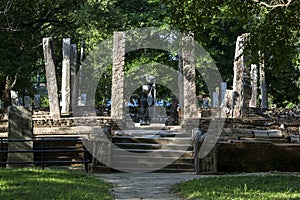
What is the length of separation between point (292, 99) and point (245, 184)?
1366 inches

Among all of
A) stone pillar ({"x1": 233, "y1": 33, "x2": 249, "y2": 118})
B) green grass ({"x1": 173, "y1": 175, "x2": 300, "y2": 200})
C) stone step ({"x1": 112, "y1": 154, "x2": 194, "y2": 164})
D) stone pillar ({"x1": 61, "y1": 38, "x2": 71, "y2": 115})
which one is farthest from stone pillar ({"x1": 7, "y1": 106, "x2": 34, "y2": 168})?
stone pillar ({"x1": 233, "y1": 33, "x2": 249, "y2": 118})

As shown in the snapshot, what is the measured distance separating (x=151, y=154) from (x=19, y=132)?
3.78 m

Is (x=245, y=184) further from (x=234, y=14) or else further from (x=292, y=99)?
(x=292, y=99)

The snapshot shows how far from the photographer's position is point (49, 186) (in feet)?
30.8

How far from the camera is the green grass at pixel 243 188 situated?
8.83 meters

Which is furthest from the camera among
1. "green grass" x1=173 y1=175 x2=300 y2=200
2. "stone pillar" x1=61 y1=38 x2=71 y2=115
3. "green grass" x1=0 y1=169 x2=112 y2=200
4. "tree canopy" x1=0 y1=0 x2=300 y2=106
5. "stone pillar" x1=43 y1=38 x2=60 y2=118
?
"stone pillar" x1=61 y1=38 x2=71 y2=115

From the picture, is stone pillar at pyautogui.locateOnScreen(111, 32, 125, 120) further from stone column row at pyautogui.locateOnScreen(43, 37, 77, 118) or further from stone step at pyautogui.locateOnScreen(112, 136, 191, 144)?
stone step at pyautogui.locateOnScreen(112, 136, 191, 144)

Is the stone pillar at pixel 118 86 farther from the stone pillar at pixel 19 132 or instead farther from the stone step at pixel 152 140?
the stone pillar at pixel 19 132

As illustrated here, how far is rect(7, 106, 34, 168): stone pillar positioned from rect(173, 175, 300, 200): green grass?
5.06 m

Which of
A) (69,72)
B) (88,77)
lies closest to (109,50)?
(88,77)

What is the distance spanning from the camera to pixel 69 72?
22797mm

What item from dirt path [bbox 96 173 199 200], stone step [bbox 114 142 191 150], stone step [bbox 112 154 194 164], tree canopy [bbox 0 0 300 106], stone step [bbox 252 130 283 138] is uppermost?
tree canopy [bbox 0 0 300 106]

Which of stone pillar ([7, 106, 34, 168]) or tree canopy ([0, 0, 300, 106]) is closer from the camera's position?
tree canopy ([0, 0, 300, 106])

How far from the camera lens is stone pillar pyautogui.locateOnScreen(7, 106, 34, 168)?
1399cm
